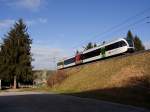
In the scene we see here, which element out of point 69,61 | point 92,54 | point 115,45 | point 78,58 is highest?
point 69,61

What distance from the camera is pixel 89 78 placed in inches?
1948

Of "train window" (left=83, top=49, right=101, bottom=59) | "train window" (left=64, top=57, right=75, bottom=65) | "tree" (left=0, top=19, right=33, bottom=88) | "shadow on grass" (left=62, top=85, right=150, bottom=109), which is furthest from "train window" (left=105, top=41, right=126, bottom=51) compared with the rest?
"tree" (left=0, top=19, right=33, bottom=88)

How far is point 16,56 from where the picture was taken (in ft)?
254

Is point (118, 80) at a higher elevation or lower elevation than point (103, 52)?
lower

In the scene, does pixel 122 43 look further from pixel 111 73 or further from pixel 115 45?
pixel 111 73

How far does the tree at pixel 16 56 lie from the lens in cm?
7612

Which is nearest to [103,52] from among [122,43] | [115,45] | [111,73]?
[115,45]

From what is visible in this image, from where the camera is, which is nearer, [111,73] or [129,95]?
[129,95]

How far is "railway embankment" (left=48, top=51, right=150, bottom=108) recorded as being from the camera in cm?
3058

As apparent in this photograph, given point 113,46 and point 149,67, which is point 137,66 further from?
point 113,46

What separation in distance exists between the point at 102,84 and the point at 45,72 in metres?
88.8

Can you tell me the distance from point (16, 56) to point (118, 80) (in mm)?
42632

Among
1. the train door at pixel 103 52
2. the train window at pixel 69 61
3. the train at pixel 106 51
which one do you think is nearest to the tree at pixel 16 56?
the train window at pixel 69 61

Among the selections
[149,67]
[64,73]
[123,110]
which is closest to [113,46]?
[149,67]
